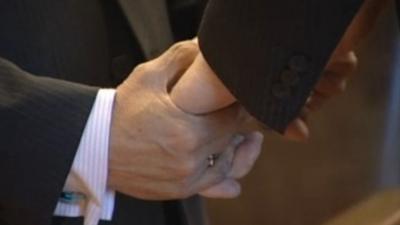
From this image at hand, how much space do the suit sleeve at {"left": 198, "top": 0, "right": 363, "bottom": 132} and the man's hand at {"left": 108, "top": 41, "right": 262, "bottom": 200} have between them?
0.05 meters

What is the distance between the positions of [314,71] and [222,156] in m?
0.14

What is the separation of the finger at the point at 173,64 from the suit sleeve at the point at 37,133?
61mm

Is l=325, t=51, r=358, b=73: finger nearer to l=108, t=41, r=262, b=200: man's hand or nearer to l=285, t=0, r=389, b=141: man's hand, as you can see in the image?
l=285, t=0, r=389, b=141: man's hand

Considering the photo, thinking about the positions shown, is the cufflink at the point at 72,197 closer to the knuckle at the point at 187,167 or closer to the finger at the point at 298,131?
the knuckle at the point at 187,167

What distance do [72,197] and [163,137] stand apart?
12 centimetres

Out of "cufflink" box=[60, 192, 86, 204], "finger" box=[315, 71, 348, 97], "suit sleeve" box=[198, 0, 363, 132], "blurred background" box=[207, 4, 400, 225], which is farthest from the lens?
"blurred background" box=[207, 4, 400, 225]

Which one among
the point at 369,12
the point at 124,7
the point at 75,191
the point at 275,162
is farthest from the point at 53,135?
the point at 275,162

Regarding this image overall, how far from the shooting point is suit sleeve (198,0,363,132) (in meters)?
0.52

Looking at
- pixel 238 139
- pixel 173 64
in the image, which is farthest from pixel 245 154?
pixel 173 64

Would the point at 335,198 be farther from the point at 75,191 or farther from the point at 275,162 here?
the point at 75,191

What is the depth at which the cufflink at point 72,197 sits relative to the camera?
2.04 feet

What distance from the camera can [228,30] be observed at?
1.82ft

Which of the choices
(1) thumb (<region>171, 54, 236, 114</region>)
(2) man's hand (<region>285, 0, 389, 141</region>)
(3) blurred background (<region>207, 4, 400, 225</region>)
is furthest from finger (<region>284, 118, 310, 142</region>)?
(3) blurred background (<region>207, 4, 400, 225</region>)

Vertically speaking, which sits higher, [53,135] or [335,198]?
[53,135]
